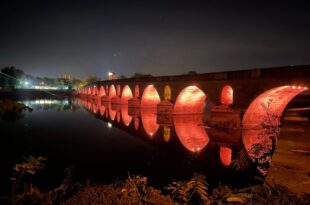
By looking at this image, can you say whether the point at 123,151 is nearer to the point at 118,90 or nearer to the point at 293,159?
the point at 293,159

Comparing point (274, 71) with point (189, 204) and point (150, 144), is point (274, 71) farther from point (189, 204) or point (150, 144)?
point (189, 204)

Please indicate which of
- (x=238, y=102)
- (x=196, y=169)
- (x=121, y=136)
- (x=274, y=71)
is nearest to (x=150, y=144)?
(x=121, y=136)

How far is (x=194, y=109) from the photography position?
32375 millimetres

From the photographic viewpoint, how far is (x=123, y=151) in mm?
15281

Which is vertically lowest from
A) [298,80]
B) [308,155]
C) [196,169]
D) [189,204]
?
[196,169]

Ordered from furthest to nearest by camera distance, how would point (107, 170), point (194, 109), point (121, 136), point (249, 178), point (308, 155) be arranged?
point (194, 109)
point (121, 136)
point (107, 170)
point (249, 178)
point (308, 155)

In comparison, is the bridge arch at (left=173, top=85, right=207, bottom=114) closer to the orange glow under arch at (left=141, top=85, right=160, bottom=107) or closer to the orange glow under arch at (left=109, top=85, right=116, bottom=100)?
the orange glow under arch at (left=141, top=85, right=160, bottom=107)

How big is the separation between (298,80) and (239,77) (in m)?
5.00

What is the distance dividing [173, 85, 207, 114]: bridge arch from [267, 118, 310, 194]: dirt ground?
76.0 ft

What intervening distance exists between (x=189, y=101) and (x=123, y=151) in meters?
18.0

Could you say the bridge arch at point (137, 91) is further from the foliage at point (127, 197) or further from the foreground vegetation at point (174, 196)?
the foliage at point (127, 197)

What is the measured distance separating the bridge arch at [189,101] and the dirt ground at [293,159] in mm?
23157

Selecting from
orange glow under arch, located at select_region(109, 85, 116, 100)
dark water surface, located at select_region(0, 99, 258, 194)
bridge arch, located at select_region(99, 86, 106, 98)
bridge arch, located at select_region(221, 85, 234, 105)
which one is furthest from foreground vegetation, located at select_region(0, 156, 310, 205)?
bridge arch, located at select_region(99, 86, 106, 98)

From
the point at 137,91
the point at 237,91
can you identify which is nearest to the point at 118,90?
the point at 137,91
